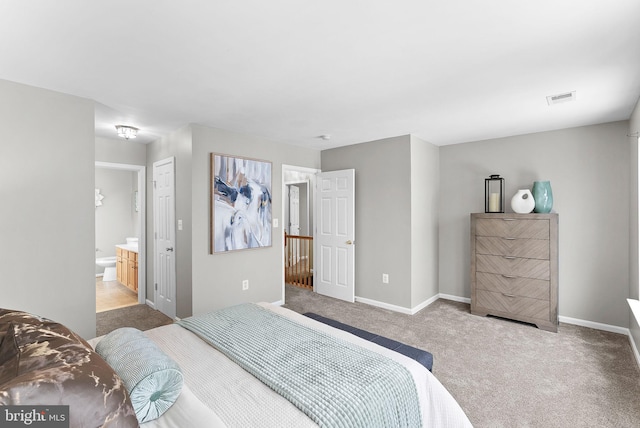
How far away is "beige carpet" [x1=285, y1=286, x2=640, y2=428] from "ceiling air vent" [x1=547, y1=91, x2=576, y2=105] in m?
2.31

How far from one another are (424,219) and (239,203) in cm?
251

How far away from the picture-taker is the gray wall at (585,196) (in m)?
3.46

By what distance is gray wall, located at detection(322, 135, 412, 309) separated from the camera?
163 inches

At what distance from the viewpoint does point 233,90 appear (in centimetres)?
259

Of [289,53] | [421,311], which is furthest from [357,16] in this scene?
[421,311]

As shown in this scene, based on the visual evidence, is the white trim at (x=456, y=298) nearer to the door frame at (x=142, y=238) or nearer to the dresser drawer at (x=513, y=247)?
the dresser drawer at (x=513, y=247)

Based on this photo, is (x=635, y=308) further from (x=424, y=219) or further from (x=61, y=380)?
(x=61, y=380)

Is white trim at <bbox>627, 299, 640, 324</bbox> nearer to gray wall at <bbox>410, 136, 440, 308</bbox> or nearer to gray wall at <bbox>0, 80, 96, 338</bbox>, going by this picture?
gray wall at <bbox>410, 136, 440, 308</bbox>

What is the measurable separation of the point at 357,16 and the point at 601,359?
353cm

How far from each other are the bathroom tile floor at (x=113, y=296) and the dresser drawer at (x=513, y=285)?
478 cm

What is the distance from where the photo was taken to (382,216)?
4.37 m

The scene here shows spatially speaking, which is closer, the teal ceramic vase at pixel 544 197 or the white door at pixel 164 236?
the teal ceramic vase at pixel 544 197

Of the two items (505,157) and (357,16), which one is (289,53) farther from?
(505,157)

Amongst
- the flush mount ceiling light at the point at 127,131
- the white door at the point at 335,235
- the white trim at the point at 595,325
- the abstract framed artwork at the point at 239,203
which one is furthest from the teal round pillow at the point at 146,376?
the white trim at the point at 595,325
